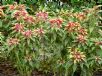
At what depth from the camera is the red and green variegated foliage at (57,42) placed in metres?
5.34

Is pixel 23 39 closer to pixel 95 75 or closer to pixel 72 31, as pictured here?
pixel 72 31

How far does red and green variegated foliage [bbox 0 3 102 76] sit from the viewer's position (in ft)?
17.5

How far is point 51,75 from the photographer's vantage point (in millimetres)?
6273

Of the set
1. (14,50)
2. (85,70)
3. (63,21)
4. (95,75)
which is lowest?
(95,75)

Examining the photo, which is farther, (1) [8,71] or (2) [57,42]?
(1) [8,71]

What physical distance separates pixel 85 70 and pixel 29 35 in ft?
3.36

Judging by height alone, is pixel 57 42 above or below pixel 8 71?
above

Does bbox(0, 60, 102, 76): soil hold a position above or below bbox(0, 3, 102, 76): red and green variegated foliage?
below

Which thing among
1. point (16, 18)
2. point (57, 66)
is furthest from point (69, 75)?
point (16, 18)

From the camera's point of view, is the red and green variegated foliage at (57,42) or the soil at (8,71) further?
the soil at (8,71)

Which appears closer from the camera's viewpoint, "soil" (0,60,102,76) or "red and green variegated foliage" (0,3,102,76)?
"red and green variegated foliage" (0,3,102,76)

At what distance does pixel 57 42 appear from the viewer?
5.53m

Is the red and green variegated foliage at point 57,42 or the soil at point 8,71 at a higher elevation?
the red and green variegated foliage at point 57,42

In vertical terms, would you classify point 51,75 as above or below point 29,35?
below
